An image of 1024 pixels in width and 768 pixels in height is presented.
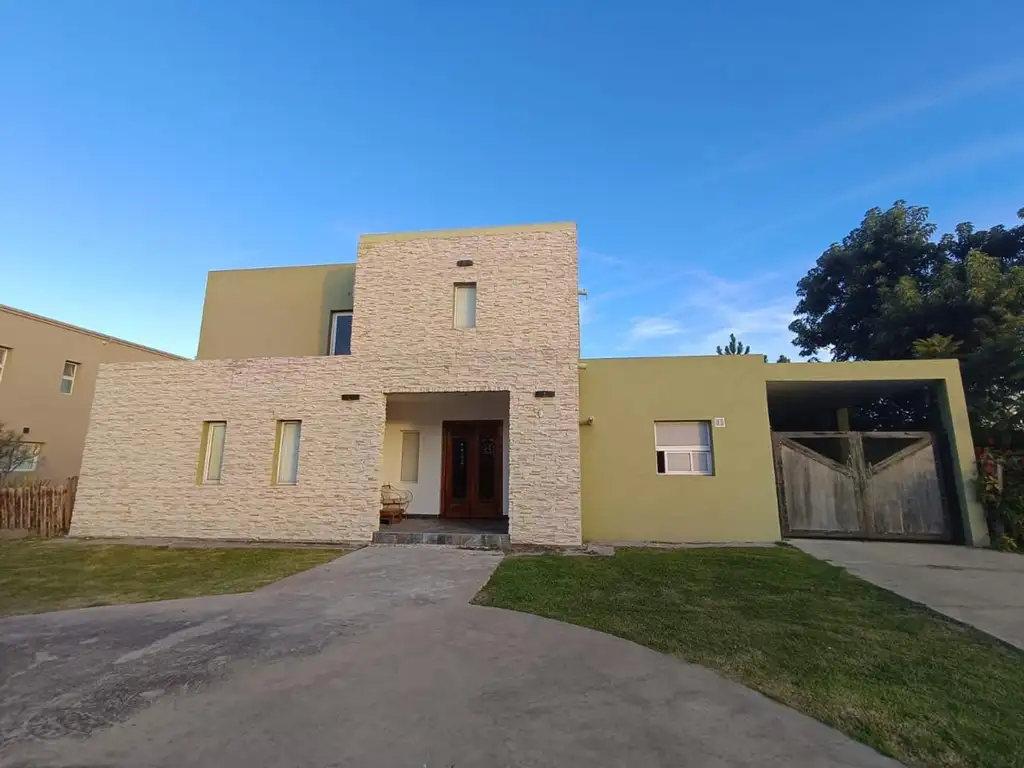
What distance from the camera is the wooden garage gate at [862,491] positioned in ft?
35.0

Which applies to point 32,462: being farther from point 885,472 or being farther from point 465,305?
point 885,472

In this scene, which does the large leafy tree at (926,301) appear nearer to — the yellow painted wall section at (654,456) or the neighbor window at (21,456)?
the yellow painted wall section at (654,456)

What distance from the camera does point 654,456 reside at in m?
10.7

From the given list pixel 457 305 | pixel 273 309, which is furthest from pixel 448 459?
pixel 273 309

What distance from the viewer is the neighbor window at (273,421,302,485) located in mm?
10938

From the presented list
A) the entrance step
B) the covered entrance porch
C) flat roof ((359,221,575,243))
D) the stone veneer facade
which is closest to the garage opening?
the stone veneer facade

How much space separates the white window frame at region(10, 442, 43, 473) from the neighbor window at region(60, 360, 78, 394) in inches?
86.8

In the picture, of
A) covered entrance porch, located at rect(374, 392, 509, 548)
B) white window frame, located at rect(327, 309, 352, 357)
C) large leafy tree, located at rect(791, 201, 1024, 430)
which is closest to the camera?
large leafy tree, located at rect(791, 201, 1024, 430)

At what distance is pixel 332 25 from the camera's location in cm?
1046

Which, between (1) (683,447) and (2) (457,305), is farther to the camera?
(2) (457,305)

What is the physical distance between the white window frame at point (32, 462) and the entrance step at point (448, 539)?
48.9ft

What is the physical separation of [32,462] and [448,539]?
16777 mm

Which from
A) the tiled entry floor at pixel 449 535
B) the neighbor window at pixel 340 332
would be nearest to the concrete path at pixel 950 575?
Answer: the tiled entry floor at pixel 449 535

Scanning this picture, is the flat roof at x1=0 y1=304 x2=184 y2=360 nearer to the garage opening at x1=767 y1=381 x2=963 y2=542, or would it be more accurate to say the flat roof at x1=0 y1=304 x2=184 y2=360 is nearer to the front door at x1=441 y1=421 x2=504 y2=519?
the front door at x1=441 y1=421 x2=504 y2=519
